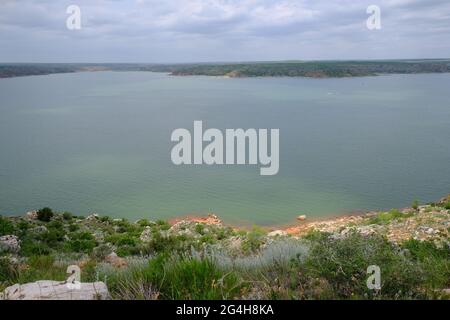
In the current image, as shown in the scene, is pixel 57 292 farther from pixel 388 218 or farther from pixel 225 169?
pixel 225 169

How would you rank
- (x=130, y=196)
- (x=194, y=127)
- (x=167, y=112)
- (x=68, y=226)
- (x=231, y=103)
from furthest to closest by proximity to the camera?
(x=231, y=103) → (x=167, y=112) → (x=194, y=127) → (x=130, y=196) → (x=68, y=226)

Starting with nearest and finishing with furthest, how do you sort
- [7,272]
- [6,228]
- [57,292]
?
1. [57,292]
2. [7,272]
3. [6,228]

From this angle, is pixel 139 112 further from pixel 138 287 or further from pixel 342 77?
pixel 342 77

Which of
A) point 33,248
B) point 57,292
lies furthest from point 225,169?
point 57,292

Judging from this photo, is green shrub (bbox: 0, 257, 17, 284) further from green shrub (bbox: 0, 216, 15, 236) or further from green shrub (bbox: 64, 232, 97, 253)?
green shrub (bbox: 0, 216, 15, 236)

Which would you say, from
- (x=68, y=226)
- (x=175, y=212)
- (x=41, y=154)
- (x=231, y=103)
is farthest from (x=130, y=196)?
(x=231, y=103)
